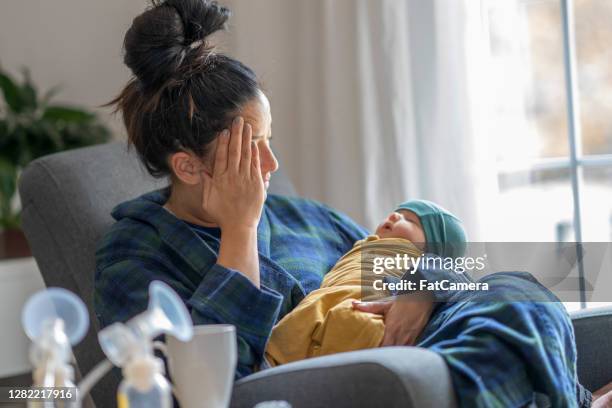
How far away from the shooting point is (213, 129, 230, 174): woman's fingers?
1.57 metres

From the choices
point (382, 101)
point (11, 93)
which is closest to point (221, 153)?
point (382, 101)

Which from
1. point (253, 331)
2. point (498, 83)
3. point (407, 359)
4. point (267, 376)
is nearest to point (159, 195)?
point (253, 331)

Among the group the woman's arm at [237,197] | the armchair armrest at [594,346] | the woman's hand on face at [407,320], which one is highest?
the woman's arm at [237,197]

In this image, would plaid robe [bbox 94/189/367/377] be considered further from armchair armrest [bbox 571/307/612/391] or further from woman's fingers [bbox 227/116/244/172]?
armchair armrest [bbox 571/307/612/391]

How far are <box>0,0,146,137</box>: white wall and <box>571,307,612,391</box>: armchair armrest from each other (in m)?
2.26

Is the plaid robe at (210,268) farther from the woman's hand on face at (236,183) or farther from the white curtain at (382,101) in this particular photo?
the white curtain at (382,101)

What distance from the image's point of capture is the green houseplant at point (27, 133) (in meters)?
3.25

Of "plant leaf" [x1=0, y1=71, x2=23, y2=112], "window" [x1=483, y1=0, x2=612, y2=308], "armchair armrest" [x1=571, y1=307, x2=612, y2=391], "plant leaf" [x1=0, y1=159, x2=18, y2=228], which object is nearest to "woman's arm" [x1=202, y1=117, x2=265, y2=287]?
"armchair armrest" [x1=571, y1=307, x2=612, y2=391]

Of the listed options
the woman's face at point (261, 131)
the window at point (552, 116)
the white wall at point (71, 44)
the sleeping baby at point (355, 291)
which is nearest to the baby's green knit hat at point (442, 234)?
the sleeping baby at point (355, 291)

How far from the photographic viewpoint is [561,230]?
104 inches

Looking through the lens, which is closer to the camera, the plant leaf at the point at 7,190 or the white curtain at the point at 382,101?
the white curtain at the point at 382,101

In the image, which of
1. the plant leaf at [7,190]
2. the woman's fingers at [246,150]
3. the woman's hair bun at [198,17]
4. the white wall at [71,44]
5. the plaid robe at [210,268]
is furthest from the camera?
the white wall at [71,44]

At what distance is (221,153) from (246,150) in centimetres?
5

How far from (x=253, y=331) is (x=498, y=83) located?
141 centimetres
